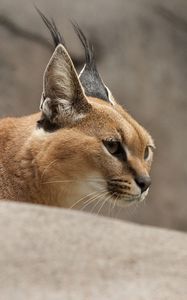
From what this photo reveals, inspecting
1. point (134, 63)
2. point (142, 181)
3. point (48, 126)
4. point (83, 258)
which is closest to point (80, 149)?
point (48, 126)

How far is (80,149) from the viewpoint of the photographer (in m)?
3.91

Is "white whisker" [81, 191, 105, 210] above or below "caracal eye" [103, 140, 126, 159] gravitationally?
below

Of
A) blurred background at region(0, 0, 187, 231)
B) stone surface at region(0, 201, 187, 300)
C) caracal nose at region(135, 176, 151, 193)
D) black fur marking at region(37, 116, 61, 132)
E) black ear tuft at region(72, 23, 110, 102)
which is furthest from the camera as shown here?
blurred background at region(0, 0, 187, 231)

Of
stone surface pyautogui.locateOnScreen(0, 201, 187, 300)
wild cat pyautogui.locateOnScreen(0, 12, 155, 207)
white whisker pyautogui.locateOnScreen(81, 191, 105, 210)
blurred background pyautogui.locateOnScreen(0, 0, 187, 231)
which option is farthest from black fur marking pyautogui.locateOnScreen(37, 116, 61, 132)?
blurred background pyautogui.locateOnScreen(0, 0, 187, 231)

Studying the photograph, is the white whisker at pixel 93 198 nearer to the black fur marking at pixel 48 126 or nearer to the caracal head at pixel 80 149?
the caracal head at pixel 80 149

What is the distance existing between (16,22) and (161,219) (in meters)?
1.60

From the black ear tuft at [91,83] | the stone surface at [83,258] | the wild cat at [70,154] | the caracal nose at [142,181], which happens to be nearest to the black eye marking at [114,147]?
the wild cat at [70,154]

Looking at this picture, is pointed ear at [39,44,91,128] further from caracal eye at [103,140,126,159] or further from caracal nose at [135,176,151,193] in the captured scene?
caracal nose at [135,176,151,193]

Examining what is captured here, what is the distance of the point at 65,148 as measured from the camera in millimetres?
3895

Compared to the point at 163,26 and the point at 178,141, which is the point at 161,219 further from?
the point at 163,26

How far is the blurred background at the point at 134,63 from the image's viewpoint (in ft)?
20.0

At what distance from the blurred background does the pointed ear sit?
2073 millimetres

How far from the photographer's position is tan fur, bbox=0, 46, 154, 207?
3.88 meters

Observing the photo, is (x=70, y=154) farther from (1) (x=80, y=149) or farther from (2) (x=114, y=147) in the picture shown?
(2) (x=114, y=147)
